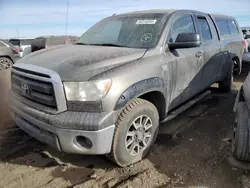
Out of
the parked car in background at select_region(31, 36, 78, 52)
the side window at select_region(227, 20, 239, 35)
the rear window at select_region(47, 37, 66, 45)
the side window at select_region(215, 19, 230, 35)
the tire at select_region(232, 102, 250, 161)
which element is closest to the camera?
the tire at select_region(232, 102, 250, 161)

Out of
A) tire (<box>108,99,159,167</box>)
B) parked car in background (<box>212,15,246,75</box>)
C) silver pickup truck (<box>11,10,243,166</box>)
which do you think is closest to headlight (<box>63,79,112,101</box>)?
silver pickup truck (<box>11,10,243,166</box>)

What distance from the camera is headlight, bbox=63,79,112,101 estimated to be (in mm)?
2445

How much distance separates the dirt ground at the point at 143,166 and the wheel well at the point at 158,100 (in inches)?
20.7

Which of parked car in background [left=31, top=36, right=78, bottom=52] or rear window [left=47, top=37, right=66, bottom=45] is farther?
rear window [left=47, top=37, right=66, bottom=45]

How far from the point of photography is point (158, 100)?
3.26 meters

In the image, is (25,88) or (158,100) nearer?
(25,88)

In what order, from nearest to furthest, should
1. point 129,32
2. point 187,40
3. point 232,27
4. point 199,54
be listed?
point 187,40, point 129,32, point 199,54, point 232,27

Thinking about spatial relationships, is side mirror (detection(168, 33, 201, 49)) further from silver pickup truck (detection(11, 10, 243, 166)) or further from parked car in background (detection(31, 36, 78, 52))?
parked car in background (detection(31, 36, 78, 52))

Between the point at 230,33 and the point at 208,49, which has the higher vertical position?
the point at 230,33

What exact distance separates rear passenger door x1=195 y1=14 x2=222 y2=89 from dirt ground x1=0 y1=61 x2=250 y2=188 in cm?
100

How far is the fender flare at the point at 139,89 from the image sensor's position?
8.42 ft

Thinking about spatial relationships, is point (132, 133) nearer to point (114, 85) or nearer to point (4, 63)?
point (114, 85)

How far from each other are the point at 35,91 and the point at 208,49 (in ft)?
9.98

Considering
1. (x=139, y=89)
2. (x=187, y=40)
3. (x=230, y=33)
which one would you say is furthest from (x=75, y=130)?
(x=230, y=33)
